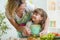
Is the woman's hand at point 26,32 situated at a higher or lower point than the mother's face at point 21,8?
lower

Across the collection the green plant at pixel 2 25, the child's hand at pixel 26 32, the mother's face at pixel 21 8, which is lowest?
the child's hand at pixel 26 32

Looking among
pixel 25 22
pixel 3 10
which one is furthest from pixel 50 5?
pixel 3 10

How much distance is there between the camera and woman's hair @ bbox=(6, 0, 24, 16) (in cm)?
192

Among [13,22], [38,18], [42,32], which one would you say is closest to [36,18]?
[38,18]

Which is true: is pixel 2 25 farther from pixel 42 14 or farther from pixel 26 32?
pixel 42 14

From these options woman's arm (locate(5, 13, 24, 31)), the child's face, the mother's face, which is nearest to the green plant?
woman's arm (locate(5, 13, 24, 31))

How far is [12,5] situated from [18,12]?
105 millimetres

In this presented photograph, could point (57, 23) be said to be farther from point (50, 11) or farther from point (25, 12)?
point (25, 12)

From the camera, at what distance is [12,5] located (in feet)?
6.30

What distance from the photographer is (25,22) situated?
74.6 inches

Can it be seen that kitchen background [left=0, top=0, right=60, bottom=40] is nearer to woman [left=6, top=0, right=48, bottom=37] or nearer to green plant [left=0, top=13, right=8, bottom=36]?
woman [left=6, top=0, right=48, bottom=37]

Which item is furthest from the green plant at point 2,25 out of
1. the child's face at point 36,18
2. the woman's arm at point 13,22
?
the child's face at point 36,18

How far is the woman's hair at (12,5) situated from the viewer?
192 cm

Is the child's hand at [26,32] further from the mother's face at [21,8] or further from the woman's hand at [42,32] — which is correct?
the mother's face at [21,8]
